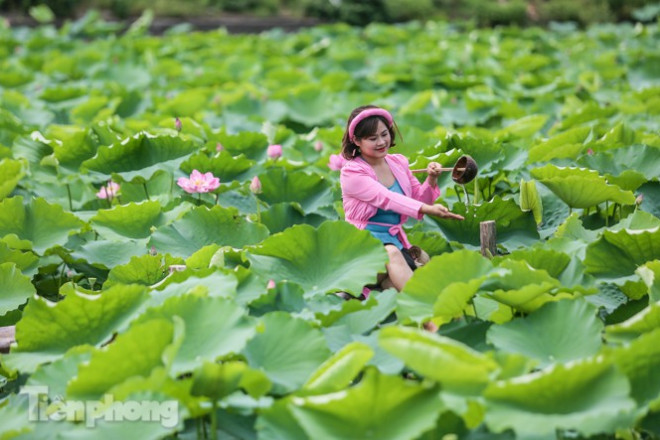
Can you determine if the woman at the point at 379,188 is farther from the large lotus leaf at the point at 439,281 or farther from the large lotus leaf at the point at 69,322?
the large lotus leaf at the point at 69,322

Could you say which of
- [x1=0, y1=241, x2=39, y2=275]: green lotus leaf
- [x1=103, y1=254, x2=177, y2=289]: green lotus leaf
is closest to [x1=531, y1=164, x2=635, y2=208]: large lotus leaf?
[x1=103, y1=254, x2=177, y2=289]: green lotus leaf

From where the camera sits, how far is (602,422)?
4.42ft

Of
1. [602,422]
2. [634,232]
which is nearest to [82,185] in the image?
[634,232]

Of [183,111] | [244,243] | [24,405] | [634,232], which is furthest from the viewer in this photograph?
[183,111]

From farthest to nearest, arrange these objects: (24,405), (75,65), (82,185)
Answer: (75,65) → (82,185) → (24,405)

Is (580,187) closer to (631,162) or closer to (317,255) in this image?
(631,162)

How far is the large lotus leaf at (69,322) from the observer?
1.73m

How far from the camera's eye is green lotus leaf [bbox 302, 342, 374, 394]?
155 cm

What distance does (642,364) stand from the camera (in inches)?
58.6

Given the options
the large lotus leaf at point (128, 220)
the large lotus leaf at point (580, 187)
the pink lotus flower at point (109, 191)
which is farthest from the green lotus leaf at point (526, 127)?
the large lotus leaf at point (128, 220)

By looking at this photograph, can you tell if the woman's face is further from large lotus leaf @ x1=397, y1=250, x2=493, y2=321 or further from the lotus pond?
large lotus leaf @ x1=397, y1=250, x2=493, y2=321

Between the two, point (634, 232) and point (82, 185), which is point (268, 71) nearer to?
point (82, 185)

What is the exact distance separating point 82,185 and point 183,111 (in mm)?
→ 1435

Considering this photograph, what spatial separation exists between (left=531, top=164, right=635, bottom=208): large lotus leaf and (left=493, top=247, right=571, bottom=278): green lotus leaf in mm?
476
